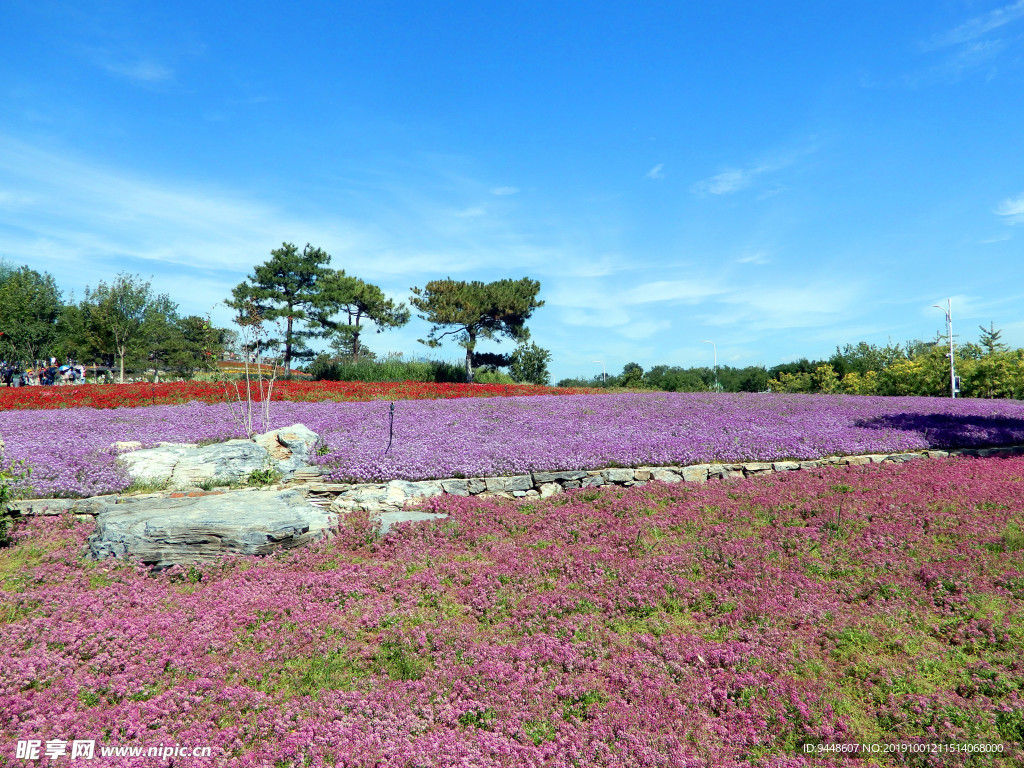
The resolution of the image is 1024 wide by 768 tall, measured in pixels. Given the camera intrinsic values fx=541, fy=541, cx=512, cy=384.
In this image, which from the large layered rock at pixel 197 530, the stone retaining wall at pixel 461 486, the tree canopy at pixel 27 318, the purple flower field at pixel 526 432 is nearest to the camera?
the large layered rock at pixel 197 530

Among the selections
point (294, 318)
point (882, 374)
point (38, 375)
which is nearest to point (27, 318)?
point (38, 375)

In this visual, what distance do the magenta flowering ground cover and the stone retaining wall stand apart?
3.01 feet

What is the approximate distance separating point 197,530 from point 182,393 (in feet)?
52.4

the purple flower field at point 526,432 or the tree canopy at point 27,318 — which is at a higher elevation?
the tree canopy at point 27,318

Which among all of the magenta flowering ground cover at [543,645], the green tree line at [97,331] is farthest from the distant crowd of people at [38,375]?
the magenta flowering ground cover at [543,645]

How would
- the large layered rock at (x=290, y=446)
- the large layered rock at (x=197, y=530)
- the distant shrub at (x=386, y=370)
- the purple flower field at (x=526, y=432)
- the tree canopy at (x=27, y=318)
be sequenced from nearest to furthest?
the large layered rock at (x=197, y=530), the large layered rock at (x=290, y=446), the purple flower field at (x=526, y=432), the distant shrub at (x=386, y=370), the tree canopy at (x=27, y=318)

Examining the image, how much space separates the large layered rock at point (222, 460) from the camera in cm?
1037

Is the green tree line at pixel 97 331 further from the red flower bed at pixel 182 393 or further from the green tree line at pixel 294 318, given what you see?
the red flower bed at pixel 182 393

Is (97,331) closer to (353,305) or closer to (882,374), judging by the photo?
(353,305)

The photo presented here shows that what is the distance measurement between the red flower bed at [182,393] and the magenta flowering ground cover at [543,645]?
12.5 meters

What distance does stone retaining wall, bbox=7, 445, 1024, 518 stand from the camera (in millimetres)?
9523

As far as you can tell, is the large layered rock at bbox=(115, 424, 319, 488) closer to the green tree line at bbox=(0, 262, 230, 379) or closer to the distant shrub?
the distant shrub

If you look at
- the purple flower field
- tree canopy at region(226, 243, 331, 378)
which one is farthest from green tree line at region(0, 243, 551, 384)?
the purple flower field

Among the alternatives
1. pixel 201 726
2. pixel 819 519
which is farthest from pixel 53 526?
pixel 819 519
